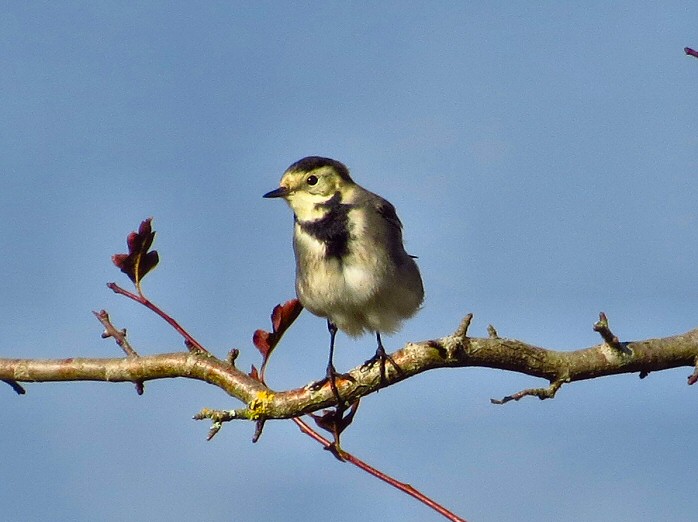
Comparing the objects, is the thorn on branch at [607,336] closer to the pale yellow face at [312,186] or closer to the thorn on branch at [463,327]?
the thorn on branch at [463,327]

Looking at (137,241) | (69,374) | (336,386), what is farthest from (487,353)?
(69,374)

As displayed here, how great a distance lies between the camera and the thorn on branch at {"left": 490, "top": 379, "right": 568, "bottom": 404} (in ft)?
14.4

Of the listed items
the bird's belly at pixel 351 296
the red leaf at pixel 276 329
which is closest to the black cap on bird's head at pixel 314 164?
the bird's belly at pixel 351 296

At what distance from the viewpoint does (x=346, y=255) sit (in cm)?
640

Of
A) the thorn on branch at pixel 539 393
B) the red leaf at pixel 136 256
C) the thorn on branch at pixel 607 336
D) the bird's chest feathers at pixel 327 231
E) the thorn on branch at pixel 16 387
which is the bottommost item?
the thorn on branch at pixel 539 393

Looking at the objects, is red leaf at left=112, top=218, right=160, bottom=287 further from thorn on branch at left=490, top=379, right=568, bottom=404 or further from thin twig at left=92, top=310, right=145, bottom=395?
thorn on branch at left=490, top=379, right=568, bottom=404

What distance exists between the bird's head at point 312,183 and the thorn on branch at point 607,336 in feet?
8.61

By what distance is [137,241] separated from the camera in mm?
5129

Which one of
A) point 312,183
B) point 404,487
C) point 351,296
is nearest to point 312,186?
point 312,183

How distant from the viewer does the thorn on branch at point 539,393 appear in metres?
4.39

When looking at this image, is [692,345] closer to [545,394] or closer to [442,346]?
[545,394]

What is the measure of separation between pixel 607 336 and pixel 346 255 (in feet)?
7.23

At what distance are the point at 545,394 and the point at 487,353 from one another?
1.02ft

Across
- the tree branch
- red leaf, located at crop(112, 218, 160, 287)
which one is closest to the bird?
the tree branch
